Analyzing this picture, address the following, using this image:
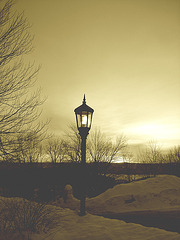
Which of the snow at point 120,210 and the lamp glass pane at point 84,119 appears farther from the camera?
the lamp glass pane at point 84,119

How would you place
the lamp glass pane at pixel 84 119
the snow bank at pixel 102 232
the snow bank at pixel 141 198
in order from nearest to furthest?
1. the snow bank at pixel 102 232
2. the lamp glass pane at pixel 84 119
3. the snow bank at pixel 141 198

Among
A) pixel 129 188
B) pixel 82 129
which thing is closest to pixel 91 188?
pixel 129 188

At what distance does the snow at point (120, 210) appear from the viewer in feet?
15.8

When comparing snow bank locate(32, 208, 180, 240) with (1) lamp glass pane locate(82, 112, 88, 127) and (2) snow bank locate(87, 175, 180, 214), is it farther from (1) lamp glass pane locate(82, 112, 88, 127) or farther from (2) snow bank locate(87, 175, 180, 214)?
(2) snow bank locate(87, 175, 180, 214)

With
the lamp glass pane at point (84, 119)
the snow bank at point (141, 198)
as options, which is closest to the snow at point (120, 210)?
the snow bank at point (141, 198)

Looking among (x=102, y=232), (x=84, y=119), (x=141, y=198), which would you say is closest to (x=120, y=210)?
(x=141, y=198)

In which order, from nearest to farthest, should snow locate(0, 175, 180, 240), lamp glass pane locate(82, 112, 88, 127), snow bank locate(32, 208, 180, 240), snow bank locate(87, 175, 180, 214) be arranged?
snow bank locate(32, 208, 180, 240) < snow locate(0, 175, 180, 240) < lamp glass pane locate(82, 112, 88, 127) < snow bank locate(87, 175, 180, 214)

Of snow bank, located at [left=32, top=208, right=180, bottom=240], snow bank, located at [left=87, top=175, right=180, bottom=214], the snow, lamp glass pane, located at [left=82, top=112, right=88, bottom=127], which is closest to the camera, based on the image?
snow bank, located at [left=32, top=208, right=180, bottom=240]

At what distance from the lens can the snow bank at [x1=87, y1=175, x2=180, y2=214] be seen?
10.2 meters

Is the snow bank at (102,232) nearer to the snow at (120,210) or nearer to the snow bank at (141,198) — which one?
the snow at (120,210)

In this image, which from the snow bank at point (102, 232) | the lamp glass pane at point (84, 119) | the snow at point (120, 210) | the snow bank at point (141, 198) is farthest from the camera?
the snow bank at point (141, 198)

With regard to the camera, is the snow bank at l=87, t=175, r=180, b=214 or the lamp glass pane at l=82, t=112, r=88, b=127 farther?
the snow bank at l=87, t=175, r=180, b=214

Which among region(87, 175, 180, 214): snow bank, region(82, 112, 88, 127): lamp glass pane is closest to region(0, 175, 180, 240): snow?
region(87, 175, 180, 214): snow bank

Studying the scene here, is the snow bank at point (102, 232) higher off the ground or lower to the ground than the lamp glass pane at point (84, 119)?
lower
